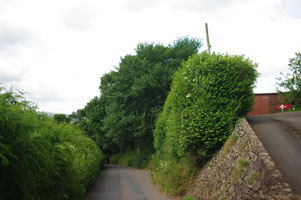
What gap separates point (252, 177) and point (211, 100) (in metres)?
4.39

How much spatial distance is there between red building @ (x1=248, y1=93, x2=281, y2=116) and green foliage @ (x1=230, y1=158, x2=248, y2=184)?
18.1 m

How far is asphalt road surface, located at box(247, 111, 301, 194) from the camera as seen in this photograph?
256 inches

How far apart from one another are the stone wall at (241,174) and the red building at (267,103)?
1615 centimetres

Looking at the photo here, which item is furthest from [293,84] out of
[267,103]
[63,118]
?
[63,118]

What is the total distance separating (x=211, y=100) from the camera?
10.6m

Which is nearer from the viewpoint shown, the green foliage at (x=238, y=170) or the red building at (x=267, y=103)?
the green foliage at (x=238, y=170)

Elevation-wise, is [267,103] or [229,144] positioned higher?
[267,103]

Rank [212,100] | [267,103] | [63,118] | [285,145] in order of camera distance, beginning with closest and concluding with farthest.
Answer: [285,145] < [212,100] < [267,103] < [63,118]

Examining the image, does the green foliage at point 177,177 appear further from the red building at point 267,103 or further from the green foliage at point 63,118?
the red building at point 267,103


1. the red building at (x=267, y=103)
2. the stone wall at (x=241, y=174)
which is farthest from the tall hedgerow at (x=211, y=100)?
the red building at (x=267, y=103)

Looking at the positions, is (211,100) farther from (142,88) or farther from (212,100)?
(142,88)

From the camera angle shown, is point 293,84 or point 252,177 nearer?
point 252,177

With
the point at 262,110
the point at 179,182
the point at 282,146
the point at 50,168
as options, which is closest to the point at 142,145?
the point at 262,110

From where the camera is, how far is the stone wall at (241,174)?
6.03 m
